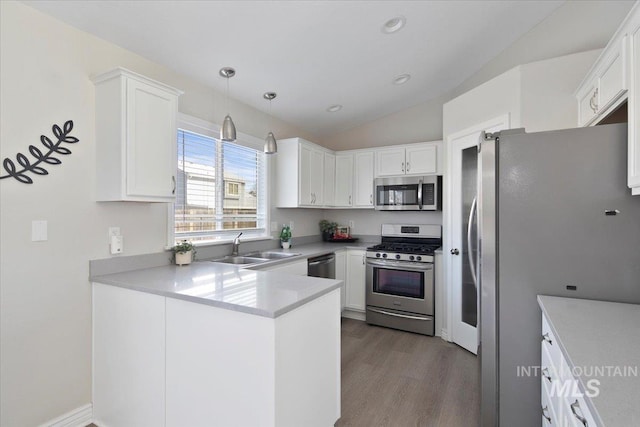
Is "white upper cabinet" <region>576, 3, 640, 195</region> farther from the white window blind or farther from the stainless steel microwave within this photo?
the white window blind

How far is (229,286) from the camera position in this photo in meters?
1.78

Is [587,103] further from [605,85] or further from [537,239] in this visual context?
[537,239]

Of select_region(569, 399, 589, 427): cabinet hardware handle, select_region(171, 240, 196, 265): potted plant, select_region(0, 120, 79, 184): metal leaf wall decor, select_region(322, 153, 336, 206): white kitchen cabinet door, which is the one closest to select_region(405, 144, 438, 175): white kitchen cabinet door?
select_region(322, 153, 336, 206): white kitchen cabinet door

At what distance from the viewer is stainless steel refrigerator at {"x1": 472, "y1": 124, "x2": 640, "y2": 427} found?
4.75ft

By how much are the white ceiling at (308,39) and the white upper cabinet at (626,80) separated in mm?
1202

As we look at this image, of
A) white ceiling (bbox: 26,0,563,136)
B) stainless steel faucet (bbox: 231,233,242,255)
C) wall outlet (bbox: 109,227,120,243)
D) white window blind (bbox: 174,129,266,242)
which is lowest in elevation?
stainless steel faucet (bbox: 231,233,242,255)

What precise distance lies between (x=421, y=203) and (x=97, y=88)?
3.40m

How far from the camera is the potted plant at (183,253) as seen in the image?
247cm

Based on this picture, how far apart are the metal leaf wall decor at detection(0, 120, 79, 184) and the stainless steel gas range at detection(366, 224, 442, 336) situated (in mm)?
3082

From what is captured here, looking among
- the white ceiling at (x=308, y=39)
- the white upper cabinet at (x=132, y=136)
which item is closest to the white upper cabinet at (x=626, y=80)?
the white ceiling at (x=308, y=39)

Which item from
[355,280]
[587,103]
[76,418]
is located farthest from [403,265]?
[76,418]

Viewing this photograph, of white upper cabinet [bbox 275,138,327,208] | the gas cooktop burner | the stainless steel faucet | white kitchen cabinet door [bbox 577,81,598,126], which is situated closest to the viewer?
white kitchen cabinet door [bbox 577,81,598,126]

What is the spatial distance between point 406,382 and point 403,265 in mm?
1361

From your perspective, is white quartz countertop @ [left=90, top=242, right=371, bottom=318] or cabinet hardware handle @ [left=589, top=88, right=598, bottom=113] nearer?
white quartz countertop @ [left=90, top=242, right=371, bottom=318]
